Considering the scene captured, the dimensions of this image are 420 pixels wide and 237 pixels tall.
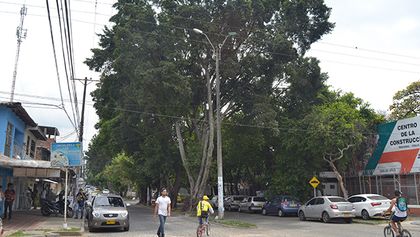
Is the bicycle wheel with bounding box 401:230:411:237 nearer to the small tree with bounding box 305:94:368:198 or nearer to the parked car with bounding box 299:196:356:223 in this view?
the parked car with bounding box 299:196:356:223

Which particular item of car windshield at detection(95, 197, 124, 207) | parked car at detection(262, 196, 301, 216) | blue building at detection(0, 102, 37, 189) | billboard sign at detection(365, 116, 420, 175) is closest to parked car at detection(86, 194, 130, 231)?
car windshield at detection(95, 197, 124, 207)

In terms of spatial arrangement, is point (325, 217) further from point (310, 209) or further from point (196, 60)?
point (196, 60)

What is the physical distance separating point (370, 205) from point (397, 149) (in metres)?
6.84

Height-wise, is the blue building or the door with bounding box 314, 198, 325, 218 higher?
the blue building

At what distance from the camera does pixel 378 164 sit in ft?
103

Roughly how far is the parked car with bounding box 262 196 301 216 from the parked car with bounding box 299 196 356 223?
15.8 feet

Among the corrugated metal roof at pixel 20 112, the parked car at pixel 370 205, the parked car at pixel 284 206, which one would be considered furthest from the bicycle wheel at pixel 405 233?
the corrugated metal roof at pixel 20 112

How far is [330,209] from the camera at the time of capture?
23328mm

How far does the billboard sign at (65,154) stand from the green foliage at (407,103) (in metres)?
33.4

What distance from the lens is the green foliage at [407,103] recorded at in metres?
40.9

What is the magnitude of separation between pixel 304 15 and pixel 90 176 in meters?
132

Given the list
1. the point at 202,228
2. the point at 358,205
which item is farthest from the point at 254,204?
the point at 202,228

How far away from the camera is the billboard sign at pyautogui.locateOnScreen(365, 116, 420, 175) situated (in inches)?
1099

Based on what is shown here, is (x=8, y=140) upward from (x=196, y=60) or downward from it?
downward
